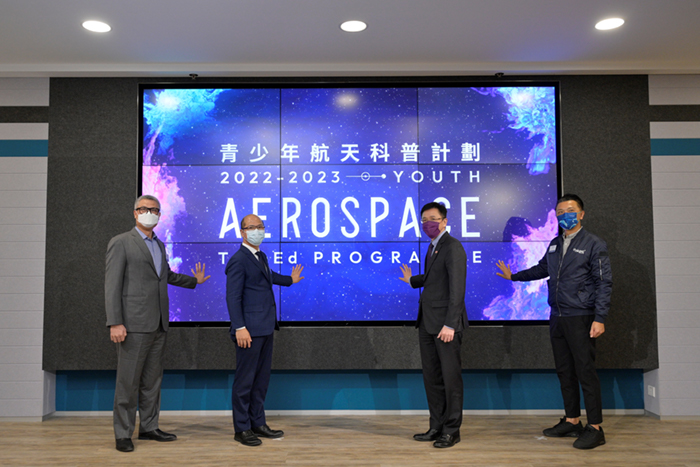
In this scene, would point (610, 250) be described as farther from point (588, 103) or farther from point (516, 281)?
point (588, 103)

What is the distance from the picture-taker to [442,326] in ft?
11.6

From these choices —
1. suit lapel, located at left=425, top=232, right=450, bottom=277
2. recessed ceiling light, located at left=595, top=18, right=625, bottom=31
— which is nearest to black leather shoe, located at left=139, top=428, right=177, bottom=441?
suit lapel, located at left=425, top=232, right=450, bottom=277

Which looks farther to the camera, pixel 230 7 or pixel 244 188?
pixel 244 188

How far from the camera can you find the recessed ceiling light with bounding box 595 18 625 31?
3.63 metres

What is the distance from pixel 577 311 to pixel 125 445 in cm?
318

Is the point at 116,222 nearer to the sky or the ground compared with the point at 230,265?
nearer to the sky

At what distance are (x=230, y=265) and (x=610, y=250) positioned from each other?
311 cm

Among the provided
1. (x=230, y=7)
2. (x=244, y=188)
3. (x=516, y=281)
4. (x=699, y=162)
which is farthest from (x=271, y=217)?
(x=699, y=162)

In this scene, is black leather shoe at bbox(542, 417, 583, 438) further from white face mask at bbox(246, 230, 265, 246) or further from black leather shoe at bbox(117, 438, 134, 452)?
black leather shoe at bbox(117, 438, 134, 452)

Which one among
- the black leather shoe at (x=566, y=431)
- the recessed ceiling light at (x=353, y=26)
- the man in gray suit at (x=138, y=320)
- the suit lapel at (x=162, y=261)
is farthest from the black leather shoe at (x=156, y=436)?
the recessed ceiling light at (x=353, y=26)

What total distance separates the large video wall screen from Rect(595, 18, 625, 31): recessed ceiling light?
83 cm

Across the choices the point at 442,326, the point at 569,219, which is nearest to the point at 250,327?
the point at 442,326

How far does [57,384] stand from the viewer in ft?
Answer: 14.7

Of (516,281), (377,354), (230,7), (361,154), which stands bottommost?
(377,354)
